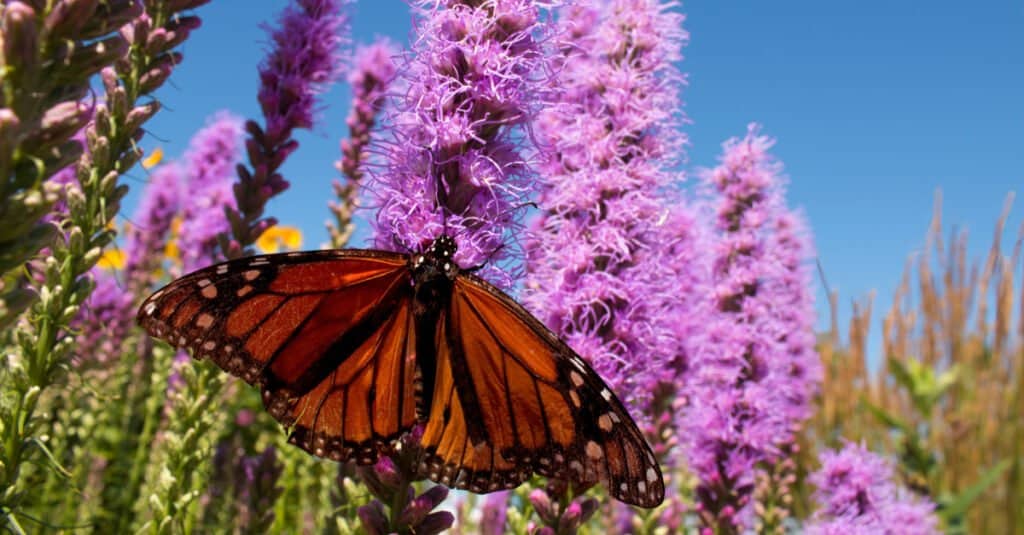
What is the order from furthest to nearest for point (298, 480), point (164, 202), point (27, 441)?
1. point (164, 202)
2. point (298, 480)
3. point (27, 441)

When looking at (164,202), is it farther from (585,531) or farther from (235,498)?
(585,531)

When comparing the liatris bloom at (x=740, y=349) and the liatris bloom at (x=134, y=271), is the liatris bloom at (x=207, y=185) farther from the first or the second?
the liatris bloom at (x=740, y=349)

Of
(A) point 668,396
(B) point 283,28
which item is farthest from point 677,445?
(B) point 283,28

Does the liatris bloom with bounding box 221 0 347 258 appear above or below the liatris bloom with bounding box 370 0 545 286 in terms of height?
above

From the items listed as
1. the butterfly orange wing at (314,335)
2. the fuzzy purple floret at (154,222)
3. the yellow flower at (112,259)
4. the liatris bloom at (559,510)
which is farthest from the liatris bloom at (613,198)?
the fuzzy purple floret at (154,222)

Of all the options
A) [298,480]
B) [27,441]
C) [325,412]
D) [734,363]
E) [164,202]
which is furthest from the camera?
[164,202]

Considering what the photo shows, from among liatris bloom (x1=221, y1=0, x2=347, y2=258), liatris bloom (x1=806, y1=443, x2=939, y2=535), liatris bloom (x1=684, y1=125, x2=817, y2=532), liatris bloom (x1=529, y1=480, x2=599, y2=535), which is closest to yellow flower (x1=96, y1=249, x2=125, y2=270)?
liatris bloom (x1=221, y1=0, x2=347, y2=258)

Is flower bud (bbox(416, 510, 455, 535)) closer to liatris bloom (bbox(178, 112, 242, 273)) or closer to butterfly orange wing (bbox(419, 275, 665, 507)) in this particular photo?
butterfly orange wing (bbox(419, 275, 665, 507))
